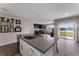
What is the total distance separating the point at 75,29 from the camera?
1.20 metres

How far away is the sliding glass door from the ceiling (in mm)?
162

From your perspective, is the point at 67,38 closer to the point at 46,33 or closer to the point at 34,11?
the point at 46,33

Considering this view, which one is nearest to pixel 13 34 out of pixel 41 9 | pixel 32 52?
pixel 32 52

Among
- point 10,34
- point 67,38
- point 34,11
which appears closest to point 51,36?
point 67,38

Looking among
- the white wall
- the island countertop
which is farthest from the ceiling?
the island countertop

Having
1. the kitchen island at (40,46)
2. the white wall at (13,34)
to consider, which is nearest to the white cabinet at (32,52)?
the kitchen island at (40,46)

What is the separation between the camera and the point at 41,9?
3.93ft

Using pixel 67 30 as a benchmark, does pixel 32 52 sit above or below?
below

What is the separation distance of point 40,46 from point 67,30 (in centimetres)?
52

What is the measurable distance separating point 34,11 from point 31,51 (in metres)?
0.63

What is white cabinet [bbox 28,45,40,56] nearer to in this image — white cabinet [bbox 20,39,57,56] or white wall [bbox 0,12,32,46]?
white cabinet [bbox 20,39,57,56]

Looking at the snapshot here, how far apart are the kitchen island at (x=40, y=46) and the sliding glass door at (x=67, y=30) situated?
157 millimetres

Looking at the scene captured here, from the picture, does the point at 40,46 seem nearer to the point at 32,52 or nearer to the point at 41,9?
the point at 32,52

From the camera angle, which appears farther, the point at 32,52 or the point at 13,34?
the point at 13,34
